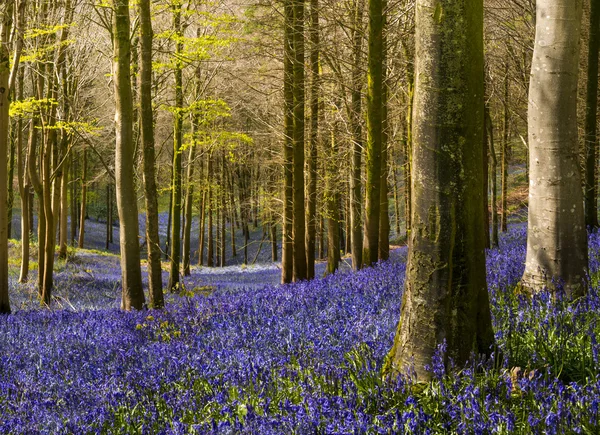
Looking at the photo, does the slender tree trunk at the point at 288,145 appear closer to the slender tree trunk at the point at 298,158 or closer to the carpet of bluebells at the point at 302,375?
the slender tree trunk at the point at 298,158

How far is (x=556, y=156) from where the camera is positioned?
5848 mm

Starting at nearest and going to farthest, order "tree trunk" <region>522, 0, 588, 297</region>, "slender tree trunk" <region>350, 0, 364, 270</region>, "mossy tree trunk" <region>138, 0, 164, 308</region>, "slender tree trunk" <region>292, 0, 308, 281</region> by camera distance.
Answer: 1. "tree trunk" <region>522, 0, 588, 297</region>
2. "mossy tree trunk" <region>138, 0, 164, 308</region>
3. "slender tree trunk" <region>292, 0, 308, 281</region>
4. "slender tree trunk" <region>350, 0, 364, 270</region>

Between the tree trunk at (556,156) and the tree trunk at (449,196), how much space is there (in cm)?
251

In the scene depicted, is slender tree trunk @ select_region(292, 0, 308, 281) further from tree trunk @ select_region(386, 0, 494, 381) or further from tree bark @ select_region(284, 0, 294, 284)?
tree trunk @ select_region(386, 0, 494, 381)

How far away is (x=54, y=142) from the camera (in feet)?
52.5

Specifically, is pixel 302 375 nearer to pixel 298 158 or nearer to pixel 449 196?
pixel 449 196

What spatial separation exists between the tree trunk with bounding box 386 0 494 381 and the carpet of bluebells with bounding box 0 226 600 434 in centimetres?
21

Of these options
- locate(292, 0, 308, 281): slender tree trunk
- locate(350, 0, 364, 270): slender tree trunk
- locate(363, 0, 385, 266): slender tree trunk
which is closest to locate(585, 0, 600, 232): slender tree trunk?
locate(363, 0, 385, 266): slender tree trunk

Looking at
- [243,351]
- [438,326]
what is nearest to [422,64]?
[438,326]

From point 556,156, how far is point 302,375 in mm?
3868

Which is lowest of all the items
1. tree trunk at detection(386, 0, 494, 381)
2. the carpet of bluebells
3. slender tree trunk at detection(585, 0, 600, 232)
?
the carpet of bluebells

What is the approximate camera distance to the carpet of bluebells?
3002 millimetres

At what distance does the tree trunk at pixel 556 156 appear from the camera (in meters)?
A: 5.75

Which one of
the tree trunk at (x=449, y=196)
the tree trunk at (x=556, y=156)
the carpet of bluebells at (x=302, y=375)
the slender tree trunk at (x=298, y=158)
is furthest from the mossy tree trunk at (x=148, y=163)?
the tree trunk at (x=449, y=196)
